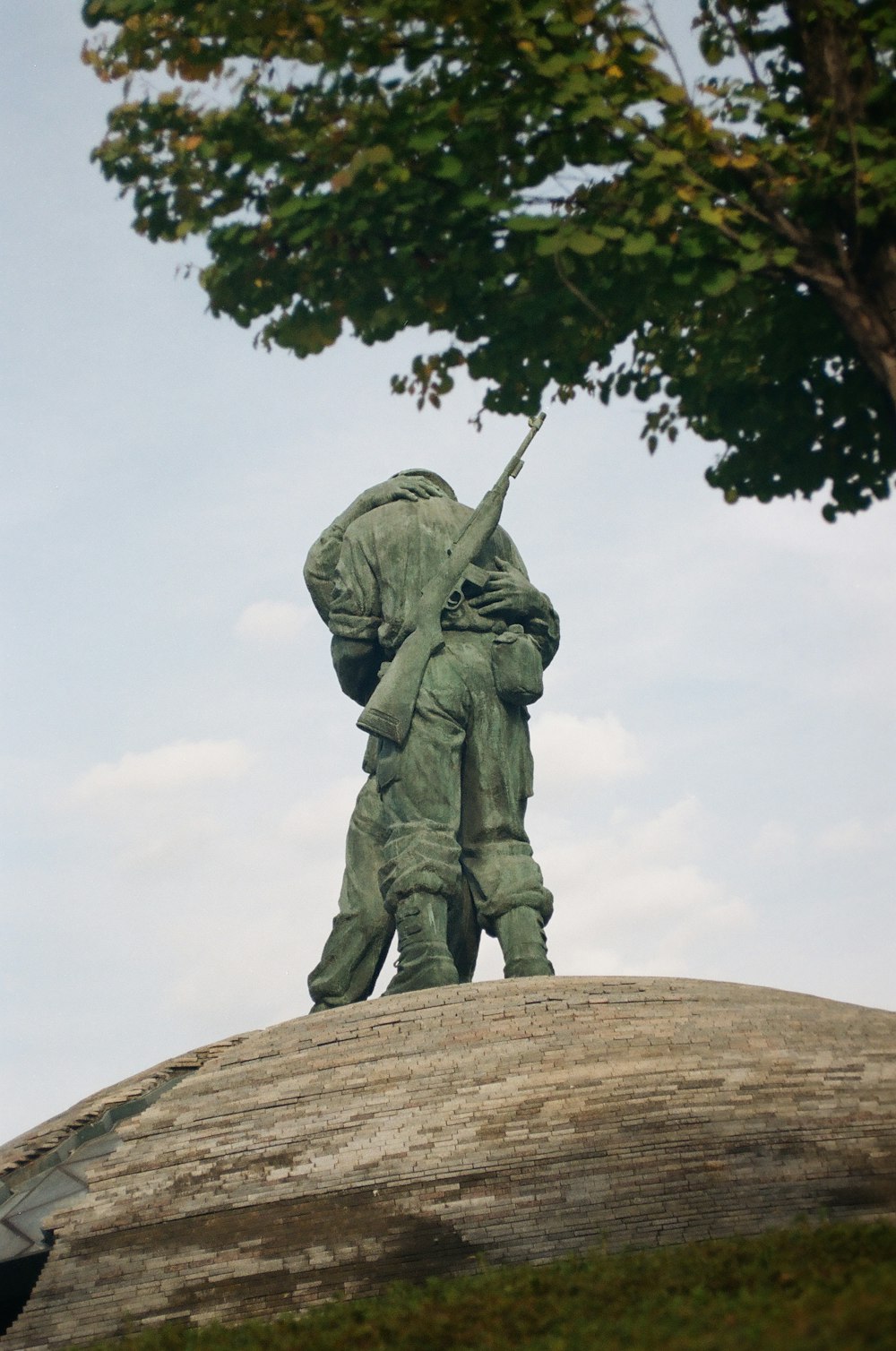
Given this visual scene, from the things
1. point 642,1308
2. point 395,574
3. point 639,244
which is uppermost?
Answer: point 395,574

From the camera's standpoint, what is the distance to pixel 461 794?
658 inches

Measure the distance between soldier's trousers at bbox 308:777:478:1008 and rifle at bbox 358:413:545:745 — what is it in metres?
0.94

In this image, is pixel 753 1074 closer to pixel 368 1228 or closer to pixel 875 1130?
pixel 875 1130

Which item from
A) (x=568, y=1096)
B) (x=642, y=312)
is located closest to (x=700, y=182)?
(x=642, y=312)

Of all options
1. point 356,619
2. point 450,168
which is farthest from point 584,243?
point 356,619

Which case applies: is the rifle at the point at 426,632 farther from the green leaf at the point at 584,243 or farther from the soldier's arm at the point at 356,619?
the green leaf at the point at 584,243

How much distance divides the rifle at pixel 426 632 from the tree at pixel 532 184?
19.7 feet

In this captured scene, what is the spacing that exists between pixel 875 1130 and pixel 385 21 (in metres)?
7.58

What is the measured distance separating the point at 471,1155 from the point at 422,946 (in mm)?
4248

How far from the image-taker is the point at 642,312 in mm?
10125

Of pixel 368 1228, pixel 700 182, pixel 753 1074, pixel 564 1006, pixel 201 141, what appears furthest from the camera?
pixel 564 1006

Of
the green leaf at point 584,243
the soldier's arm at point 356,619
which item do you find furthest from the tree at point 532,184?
the soldier's arm at point 356,619

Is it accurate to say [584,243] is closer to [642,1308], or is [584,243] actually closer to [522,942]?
[642,1308]

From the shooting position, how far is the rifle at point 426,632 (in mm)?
16406
